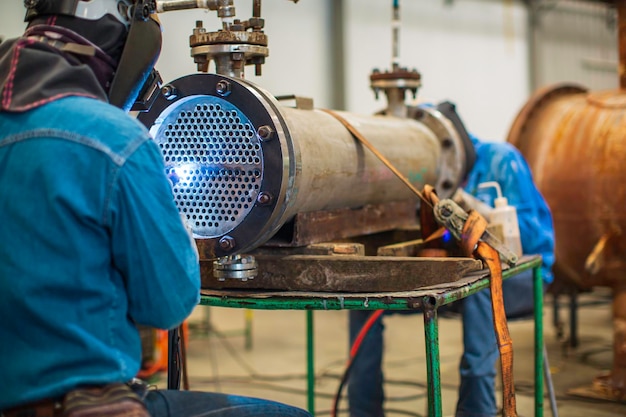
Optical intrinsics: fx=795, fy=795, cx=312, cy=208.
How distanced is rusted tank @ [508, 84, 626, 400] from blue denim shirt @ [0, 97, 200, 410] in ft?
9.56

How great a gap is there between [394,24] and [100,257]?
2114 mm

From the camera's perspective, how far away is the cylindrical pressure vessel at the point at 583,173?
383 cm

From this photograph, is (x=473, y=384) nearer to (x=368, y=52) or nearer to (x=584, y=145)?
(x=584, y=145)

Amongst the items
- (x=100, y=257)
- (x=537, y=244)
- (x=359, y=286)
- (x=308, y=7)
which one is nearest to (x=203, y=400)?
(x=100, y=257)

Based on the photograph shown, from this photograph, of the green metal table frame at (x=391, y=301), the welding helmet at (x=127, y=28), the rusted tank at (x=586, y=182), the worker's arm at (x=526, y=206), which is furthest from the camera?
the rusted tank at (x=586, y=182)

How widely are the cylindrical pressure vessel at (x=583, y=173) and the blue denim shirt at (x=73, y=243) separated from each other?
2905 millimetres

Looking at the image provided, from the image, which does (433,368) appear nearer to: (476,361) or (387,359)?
(476,361)

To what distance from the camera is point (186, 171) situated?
2.04 metres

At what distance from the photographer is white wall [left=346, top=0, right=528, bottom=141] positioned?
6555mm

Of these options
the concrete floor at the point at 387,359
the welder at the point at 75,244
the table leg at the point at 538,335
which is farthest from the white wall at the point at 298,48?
the welder at the point at 75,244

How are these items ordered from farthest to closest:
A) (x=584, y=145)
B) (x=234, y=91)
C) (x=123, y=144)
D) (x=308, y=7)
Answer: (x=308, y=7) → (x=584, y=145) → (x=234, y=91) → (x=123, y=144)

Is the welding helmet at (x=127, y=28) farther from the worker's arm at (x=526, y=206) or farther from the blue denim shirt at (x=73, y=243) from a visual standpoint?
the worker's arm at (x=526, y=206)

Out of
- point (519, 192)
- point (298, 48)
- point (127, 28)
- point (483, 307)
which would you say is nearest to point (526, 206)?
point (519, 192)

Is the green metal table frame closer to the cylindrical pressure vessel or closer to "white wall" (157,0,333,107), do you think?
the cylindrical pressure vessel
